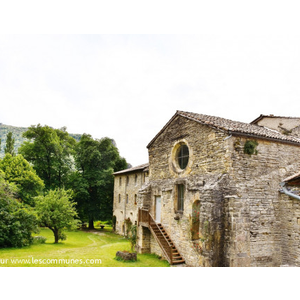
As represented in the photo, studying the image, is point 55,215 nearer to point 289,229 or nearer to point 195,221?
point 195,221

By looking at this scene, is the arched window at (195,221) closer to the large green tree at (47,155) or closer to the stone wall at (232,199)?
the stone wall at (232,199)

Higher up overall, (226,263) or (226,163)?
(226,163)

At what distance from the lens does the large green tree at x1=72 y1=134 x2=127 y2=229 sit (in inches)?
1182

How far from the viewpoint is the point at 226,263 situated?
901 cm

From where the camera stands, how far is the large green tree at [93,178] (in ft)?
98.5

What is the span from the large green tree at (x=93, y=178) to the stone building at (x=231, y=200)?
18.9m

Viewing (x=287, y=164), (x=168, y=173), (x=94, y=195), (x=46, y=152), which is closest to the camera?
(x=287, y=164)

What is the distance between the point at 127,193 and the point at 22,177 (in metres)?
10.7

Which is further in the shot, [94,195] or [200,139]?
[94,195]

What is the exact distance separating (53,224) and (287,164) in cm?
1603

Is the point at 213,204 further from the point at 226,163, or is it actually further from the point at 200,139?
the point at 200,139

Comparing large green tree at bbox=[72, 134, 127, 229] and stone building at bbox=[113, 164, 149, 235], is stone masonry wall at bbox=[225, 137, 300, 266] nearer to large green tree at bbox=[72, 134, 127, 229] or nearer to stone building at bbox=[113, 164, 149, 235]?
stone building at bbox=[113, 164, 149, 235]

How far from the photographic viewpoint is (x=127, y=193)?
27.5 meters

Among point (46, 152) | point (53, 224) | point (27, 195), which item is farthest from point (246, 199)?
point (46, 152)
